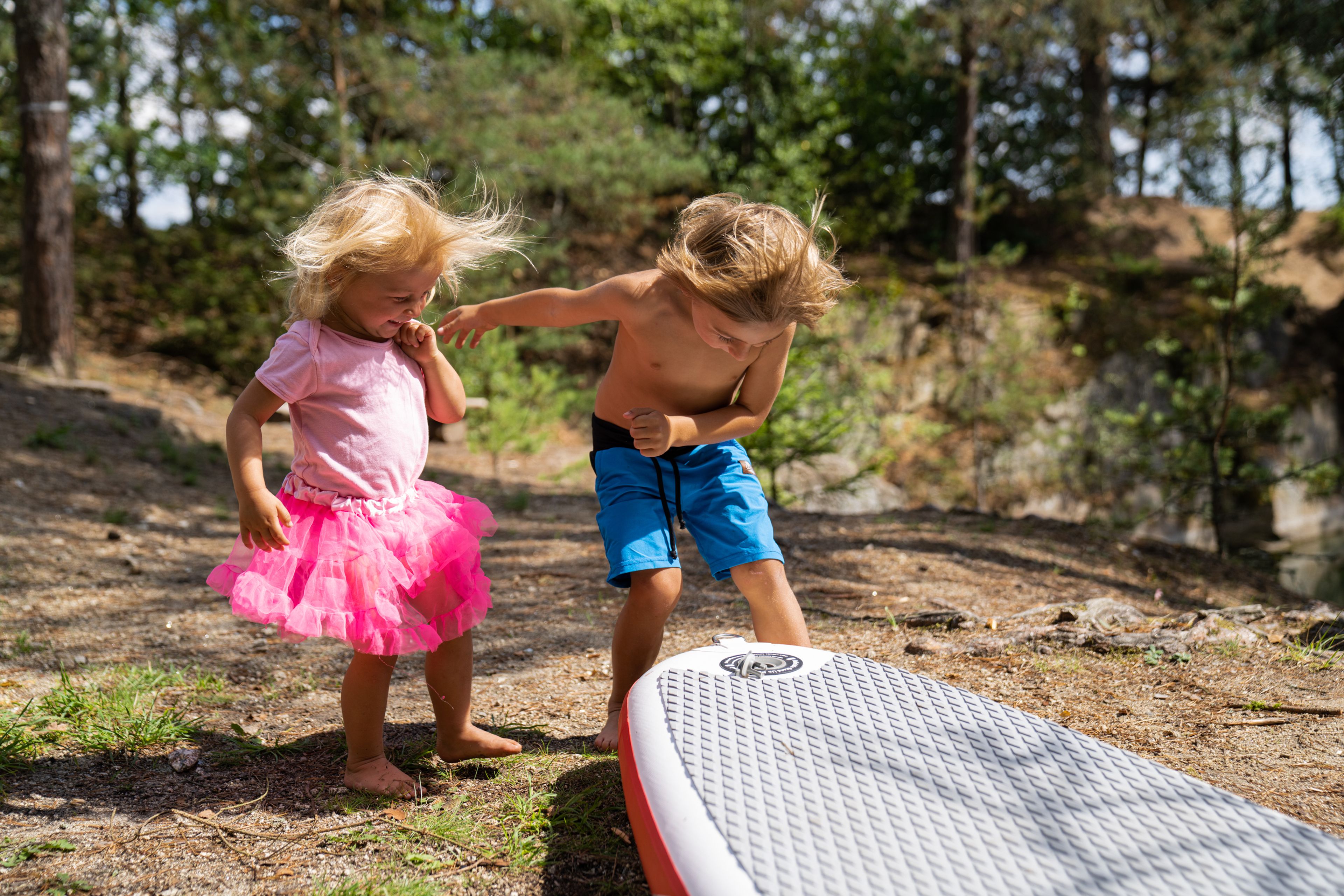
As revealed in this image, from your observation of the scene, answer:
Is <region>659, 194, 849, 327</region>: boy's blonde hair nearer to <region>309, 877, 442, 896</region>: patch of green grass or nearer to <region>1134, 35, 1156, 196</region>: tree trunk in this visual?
<region>309, 877, 442, 896</region>: patch of green grass

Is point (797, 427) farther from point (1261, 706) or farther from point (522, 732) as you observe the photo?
point (522, 732)

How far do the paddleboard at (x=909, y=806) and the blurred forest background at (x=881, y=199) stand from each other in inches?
165

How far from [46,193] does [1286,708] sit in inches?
346

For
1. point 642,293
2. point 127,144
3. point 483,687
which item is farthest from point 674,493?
point 127,144

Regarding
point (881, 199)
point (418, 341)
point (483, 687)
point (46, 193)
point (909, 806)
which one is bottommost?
point (483, 687)

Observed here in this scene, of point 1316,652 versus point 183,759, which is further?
point 1316,652

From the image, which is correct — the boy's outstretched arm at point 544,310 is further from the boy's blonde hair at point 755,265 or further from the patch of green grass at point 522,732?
the patch of green grass at point 522,732

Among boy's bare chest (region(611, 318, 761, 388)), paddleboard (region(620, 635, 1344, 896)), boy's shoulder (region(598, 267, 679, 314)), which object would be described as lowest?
paddleboard (region(620, 635, 1344, 896))

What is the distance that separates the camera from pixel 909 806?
4.57ft

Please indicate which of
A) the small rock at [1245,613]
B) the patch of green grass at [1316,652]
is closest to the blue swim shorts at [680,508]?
the patch of green grass at [1316,652]

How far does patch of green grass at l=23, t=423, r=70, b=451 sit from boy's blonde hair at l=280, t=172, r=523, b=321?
14.8 ft

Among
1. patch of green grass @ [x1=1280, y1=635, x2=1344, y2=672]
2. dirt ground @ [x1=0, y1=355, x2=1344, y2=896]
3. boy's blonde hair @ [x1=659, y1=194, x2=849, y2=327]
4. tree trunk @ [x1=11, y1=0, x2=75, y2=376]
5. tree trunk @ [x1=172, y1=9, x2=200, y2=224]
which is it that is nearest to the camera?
dirt ground @ [x1=0, y1=355, x2=1344, y2=896]

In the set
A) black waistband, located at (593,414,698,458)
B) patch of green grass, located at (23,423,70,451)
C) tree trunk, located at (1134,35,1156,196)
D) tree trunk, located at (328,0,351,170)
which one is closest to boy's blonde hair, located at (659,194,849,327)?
black waistband, located at (593,414,698,458)

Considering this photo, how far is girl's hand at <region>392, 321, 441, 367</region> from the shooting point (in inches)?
77.9
